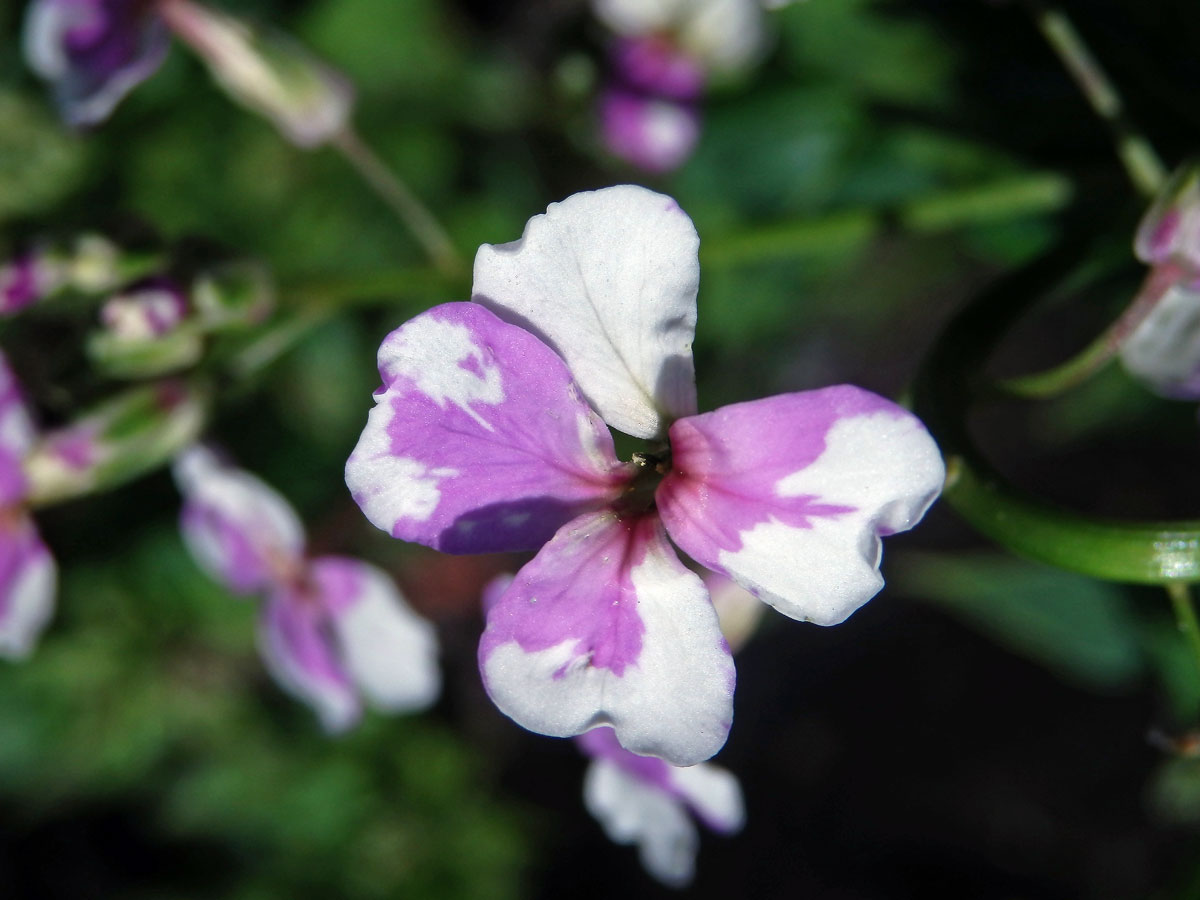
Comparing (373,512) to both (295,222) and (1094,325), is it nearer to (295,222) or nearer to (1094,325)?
(295,222)

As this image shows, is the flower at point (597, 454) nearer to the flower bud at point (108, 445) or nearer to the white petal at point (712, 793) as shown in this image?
the white petal at point (712, 793)

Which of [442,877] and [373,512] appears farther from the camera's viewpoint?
[442,877]

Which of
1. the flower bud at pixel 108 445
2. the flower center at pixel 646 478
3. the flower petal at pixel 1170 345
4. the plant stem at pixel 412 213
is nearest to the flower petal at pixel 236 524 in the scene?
the flower bud at pixel 108 445

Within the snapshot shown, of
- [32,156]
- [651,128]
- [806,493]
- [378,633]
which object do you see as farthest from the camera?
[32,156]

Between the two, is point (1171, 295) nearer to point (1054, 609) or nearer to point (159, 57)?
point (1054, 609)

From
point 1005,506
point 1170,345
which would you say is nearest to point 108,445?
point 1005,506

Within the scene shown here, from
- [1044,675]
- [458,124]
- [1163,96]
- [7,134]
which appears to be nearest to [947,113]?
[1163,96]

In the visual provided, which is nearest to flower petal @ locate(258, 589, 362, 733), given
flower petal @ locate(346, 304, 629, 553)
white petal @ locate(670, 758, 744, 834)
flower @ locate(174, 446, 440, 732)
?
flower @ locate(174, 446, 440, 732)
